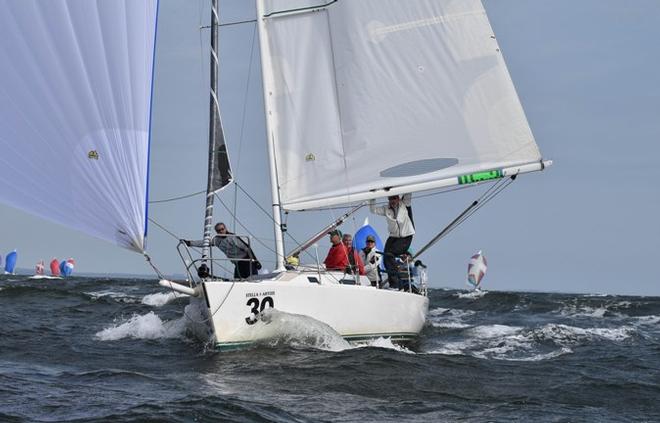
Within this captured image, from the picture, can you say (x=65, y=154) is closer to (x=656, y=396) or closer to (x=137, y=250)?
(x=137, y=250)

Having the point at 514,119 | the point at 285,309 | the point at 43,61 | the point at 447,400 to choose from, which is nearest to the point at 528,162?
the point at 514,119

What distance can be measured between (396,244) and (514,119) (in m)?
3.01

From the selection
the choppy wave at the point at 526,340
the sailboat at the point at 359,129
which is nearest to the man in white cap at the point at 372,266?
the sailboat at the point at 359,129

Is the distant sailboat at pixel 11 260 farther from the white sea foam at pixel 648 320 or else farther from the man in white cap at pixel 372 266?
the man in white cap at pixel 372 266

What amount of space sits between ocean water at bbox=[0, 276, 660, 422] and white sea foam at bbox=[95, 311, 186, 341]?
0.11 feet

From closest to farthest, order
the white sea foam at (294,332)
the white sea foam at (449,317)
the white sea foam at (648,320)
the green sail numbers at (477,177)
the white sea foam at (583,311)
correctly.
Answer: the white sea foam at (294,332), the green sail numbers at (477,177), the white sea foam at (449,317), the white sea foam at (648,320), the white sea foam at (583,311)

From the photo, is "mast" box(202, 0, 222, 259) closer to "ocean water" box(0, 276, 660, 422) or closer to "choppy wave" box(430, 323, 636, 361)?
"ocean water" box(0, 276, 660, 422)

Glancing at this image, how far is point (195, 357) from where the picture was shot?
45.5 feet

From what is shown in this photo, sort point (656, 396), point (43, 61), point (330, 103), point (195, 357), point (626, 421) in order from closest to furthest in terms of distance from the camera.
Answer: point (43, 61), point (626, 421), point (656, 396), point (195, 357), point (330, 103)

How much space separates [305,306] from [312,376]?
2.31 metres

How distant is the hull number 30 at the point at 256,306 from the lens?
14031mm

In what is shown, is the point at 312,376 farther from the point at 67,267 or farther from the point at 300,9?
the point at 67,267

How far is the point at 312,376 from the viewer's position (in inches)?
485

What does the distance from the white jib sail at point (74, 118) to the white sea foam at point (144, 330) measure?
6.24 meters
